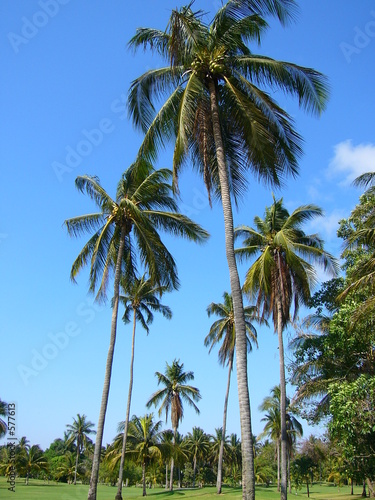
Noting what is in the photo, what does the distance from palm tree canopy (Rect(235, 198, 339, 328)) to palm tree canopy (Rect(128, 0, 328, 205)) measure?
875 cm

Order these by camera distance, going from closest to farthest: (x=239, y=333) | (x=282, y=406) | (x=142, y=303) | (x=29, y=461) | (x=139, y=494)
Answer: (x=239, y=333)
(x=282, y=406)
(x=142, y=303)
(x=139, y=494)
(x=29, y=461)

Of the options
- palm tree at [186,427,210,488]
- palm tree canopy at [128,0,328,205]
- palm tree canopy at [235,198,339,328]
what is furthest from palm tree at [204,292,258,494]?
palm tree at [186,427,210,488]

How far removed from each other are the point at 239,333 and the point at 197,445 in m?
74.1

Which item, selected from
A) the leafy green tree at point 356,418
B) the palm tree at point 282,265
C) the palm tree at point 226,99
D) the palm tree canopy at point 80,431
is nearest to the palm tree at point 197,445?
the palm tree canopy at point 80,431

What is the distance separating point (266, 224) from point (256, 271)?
4.72m

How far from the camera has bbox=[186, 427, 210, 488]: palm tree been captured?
256ft

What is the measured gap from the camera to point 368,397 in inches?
738

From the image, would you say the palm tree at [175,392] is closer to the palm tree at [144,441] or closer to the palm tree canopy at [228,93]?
the palm tree at [144,441]

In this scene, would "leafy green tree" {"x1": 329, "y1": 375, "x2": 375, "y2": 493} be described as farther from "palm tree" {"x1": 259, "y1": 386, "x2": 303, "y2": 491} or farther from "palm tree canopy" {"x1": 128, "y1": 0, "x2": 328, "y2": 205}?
"palm tree" {"x1": 259, "y1": 386, "x2": 303, "y2": 491}

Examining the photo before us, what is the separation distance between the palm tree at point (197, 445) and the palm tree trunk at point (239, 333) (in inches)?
2874

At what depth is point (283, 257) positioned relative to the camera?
83.1ft

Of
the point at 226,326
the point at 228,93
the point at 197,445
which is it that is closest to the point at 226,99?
the point at 228,93

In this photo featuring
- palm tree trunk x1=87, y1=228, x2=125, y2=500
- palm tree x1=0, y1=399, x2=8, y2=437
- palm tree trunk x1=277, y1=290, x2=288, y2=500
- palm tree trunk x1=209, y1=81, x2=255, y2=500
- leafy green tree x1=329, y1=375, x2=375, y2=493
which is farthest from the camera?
palm tree x1=0, y1=399, x2=8, y2=437

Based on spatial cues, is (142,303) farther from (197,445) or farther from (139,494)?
(197,445)
